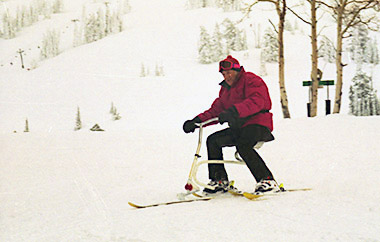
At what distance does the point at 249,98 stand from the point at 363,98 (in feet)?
34.1

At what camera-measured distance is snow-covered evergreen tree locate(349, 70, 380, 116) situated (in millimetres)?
12516

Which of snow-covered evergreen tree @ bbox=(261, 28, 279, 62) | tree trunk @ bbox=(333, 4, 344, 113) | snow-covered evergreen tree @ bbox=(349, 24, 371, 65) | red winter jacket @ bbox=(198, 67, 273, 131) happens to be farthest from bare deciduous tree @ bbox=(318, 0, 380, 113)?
red winter jacket @ bbox=(198, 67, 273, 131)

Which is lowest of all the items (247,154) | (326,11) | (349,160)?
(349,160)

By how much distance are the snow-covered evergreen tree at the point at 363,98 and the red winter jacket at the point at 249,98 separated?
990cm

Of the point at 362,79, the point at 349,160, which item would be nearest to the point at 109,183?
the point at 349,160

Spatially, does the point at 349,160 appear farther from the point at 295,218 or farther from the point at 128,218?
the point at 128,218

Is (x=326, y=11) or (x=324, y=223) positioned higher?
(x=326, y=11)

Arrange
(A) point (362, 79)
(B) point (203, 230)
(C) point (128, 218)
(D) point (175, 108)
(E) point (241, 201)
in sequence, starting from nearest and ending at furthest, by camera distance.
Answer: (B) point (203, 230), (C) point (128, 218), (E) point (241, 201), (D) point (175, 108), (A) point (362, 79)

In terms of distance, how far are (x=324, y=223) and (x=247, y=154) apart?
1.13m

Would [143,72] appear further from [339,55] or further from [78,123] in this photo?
[339,55]

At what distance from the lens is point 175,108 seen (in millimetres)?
11758

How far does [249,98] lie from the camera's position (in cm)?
349

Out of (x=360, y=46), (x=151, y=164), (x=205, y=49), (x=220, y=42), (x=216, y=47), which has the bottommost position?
(x=151, y=164)

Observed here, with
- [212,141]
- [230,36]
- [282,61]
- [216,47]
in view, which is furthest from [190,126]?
[230,36]
